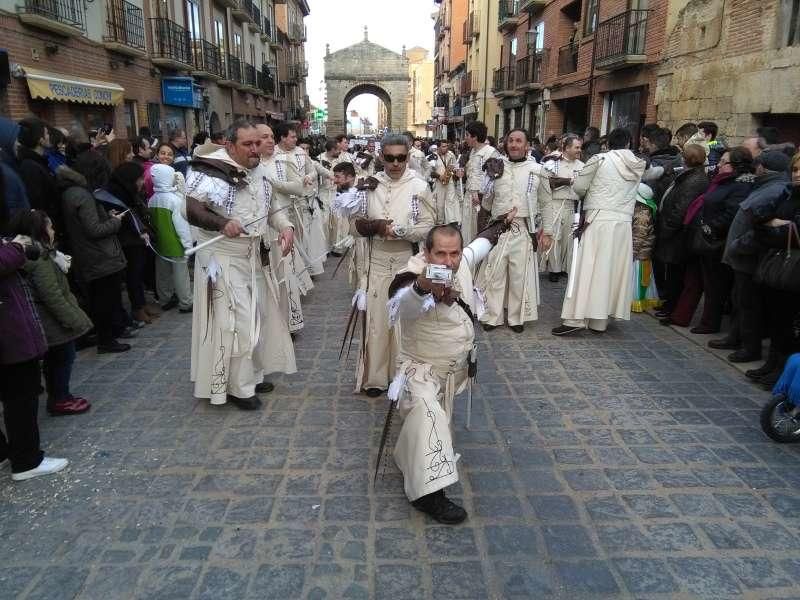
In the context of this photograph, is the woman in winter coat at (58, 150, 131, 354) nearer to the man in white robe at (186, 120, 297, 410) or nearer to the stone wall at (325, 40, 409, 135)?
the man in white robe at (186, 120, 297, 410)

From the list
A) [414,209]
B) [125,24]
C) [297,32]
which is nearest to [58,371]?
[414,209]

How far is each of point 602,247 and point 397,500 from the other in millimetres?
3847

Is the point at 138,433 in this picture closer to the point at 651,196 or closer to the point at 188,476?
the point at 188,476

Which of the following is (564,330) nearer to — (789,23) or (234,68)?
(789,23)

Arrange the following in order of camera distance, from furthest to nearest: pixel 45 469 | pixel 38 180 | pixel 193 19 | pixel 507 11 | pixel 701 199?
1. pixel 507 11
2. pixel 193 19
3. pixel 701 199
4. pixel 38 180
5. pixel 45 469

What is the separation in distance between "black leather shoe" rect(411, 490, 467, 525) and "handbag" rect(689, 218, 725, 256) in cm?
425

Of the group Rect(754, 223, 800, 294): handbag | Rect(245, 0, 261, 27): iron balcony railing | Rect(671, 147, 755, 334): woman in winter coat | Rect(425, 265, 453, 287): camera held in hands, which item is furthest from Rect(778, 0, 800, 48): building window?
Rect(245, 0, 261, 27): iron balcony railing

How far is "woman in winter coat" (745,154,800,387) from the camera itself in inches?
186

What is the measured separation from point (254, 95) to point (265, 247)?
30.4 metres

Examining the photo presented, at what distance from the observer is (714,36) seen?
10727mm

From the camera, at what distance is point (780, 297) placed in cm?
520

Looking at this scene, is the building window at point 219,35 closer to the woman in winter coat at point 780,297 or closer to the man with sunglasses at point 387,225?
the man with sunglasses at point 387,225

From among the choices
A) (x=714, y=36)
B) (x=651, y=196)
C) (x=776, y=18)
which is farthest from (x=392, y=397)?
(x=714, y=36)

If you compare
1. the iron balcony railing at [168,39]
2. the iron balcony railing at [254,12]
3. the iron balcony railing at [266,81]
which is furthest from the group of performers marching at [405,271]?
the iron balcony railing at [266,81]
